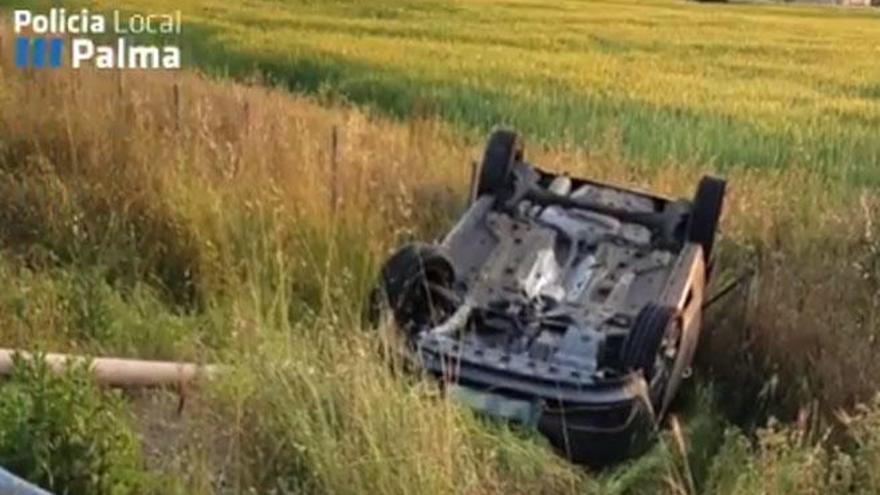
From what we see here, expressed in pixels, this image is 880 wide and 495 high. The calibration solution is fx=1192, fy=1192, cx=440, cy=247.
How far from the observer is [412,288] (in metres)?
4.52

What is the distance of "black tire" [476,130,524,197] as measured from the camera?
5.44m

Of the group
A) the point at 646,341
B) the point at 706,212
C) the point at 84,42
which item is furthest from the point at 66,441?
the point at 84,42

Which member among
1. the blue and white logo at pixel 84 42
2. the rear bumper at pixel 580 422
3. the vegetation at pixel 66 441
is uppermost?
the blue and white logo at pixel 84 42

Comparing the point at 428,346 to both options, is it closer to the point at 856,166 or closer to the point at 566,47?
the point at 856,166

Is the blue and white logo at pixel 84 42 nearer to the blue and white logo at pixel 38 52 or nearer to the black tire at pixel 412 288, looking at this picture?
the blue and white logo at pixel 38 52

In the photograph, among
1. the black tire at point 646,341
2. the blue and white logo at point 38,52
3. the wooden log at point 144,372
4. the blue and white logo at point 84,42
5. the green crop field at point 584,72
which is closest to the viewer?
the wooden log at point 144,372

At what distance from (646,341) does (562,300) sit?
31.4 inches

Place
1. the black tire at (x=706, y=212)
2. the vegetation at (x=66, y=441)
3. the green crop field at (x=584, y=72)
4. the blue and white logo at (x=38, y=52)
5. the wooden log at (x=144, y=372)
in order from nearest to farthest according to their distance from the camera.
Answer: the vegetation at (x=66, y=441) → the wooden log at (x=144, y=372) → the black tire at (x=706, y=212) → the blue and white logo at (x=38, y=52) → the green crop field at (x=584, y=72)

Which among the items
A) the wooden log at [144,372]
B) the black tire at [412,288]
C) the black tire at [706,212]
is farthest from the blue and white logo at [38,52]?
the black tire at [706,212]

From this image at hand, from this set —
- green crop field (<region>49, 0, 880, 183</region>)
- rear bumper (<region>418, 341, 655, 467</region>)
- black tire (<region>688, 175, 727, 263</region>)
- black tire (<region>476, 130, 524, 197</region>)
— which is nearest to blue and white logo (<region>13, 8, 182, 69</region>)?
green crop field (<region>49, 0, 880, 183</region>)

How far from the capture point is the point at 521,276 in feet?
16.2

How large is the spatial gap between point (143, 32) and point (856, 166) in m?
7.47

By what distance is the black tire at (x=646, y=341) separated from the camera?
4.13 meters

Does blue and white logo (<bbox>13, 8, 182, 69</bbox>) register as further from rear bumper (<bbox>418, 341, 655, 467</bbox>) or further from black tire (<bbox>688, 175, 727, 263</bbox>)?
rear bumper (<bbox>418, 341, 655, 467</bbox>)
